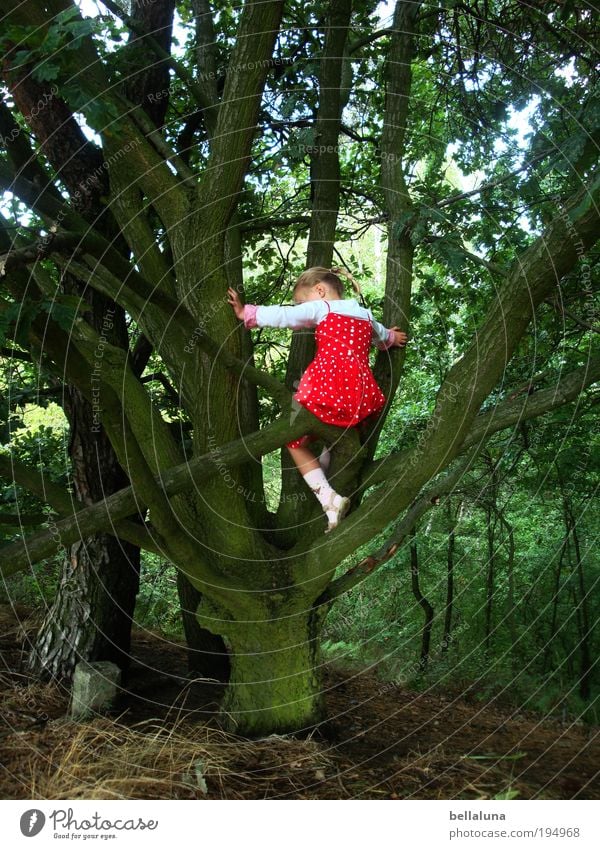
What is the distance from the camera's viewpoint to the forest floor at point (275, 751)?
3848 millimetres

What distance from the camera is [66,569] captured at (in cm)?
561

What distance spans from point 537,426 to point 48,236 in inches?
169

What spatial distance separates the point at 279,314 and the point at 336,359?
416 millimetres

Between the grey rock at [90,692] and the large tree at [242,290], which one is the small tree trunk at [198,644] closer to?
the grey rock at [90,692]

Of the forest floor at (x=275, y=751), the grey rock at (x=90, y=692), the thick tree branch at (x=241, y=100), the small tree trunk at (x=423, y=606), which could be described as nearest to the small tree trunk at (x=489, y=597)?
the small tree trunk at (x=423, y=606)

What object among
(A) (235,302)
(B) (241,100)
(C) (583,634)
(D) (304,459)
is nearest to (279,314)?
(A) (235,302)

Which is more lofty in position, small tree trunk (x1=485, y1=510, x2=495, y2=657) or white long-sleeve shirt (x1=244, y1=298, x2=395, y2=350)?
white long-sleeve shirt (x1=244, y1=298, x2=395, y2=350)

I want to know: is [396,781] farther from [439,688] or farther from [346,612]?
[346,612]

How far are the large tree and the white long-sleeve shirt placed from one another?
0.16 meters

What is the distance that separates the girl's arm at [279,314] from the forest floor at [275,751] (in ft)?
7.52

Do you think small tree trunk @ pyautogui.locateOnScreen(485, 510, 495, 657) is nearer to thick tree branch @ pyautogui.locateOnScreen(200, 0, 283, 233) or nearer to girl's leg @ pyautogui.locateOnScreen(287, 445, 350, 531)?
girl's leg @ pyautogui.locateOnScreen(287, 445, 350, 531)

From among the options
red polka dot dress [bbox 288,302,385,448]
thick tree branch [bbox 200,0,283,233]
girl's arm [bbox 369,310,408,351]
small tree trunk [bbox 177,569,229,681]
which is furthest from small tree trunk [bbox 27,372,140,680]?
girl's arm [bbox 369,310,408,351]
